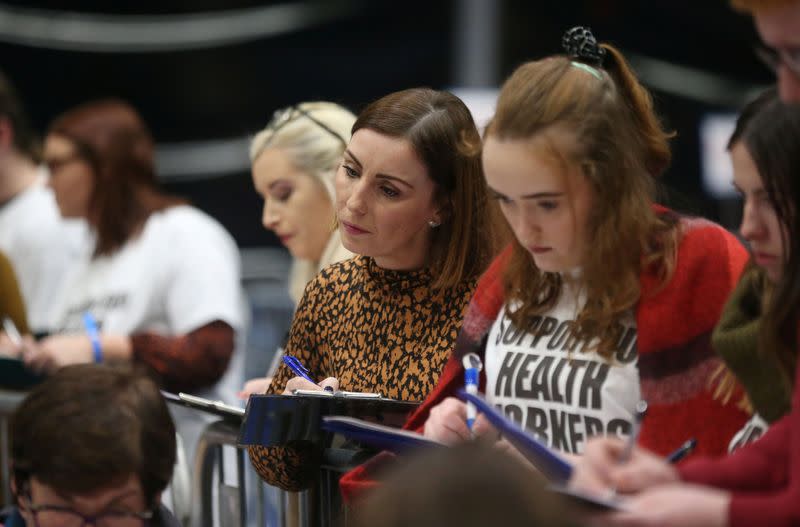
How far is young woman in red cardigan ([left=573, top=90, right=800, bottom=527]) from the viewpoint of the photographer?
6.29 ft

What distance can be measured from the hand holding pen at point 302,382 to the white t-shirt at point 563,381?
0.49 metres

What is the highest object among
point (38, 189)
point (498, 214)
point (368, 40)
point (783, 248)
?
point (783, 248)

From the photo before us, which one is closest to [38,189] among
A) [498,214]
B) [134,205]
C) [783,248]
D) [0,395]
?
[134,205]

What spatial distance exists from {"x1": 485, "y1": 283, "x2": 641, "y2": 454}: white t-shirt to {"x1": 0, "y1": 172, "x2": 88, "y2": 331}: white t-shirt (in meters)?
3.42

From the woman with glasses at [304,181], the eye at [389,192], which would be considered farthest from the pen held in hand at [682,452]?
the woman with glasses at [304,181]

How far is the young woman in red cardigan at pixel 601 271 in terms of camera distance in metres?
2.39

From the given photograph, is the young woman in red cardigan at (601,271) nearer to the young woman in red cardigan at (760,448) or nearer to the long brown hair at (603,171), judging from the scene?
the long brown hair at (603,171)

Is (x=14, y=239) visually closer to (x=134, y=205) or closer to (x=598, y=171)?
(x=134, y=205)

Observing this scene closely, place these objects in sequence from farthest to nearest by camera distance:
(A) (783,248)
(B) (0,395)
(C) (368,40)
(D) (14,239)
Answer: (C) (368,40)
(D) (14,239)
(B) (0,395)
(A) (783,248)

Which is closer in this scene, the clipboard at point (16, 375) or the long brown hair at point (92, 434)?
the long brown hair at point (92, 434)

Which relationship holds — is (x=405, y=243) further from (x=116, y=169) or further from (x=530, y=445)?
(x=116, y=169)

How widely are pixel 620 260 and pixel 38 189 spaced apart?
4004 mm

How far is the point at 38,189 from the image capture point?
19.5 ft

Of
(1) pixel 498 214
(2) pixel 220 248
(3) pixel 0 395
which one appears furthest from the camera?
(2) pixel 220 248
